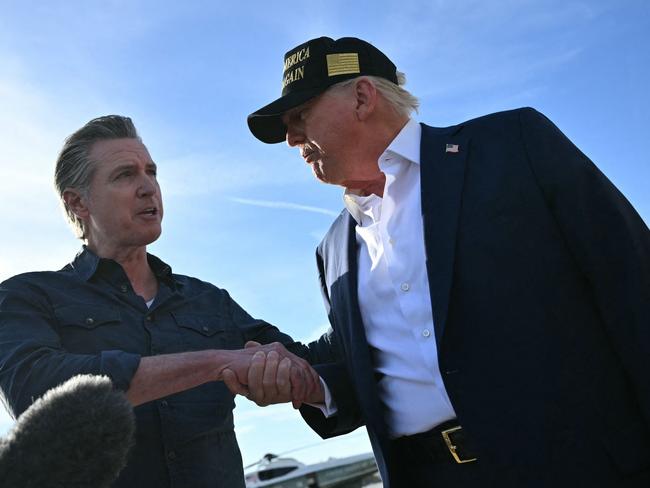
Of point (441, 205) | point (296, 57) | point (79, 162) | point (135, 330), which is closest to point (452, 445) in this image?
point (441, 205)

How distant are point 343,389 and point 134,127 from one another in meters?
2.08

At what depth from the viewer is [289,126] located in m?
3.92

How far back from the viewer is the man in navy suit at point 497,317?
2611mm

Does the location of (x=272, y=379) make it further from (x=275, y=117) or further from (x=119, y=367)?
(x=275, y=117)

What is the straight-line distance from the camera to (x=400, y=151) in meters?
3.40

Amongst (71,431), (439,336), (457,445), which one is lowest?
(457,445)

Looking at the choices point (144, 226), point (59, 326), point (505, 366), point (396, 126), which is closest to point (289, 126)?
point (396, 126)

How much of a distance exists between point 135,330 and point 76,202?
972mm

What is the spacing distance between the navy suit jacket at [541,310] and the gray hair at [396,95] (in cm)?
81

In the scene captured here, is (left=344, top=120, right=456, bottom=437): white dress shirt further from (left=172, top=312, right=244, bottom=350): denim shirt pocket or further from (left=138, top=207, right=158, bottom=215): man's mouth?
(left=138, top=207, right=158, bottom=215): man's mouth

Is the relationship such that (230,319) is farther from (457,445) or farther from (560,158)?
(560,158)

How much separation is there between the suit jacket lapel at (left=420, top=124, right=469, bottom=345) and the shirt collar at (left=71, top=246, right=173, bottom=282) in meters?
1.70

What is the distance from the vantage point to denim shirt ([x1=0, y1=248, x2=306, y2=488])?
9.93ft

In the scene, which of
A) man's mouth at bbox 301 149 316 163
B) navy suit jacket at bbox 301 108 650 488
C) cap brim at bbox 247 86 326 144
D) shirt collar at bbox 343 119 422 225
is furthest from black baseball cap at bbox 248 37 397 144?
navy suit jacket at bbox 301 108 650 488
